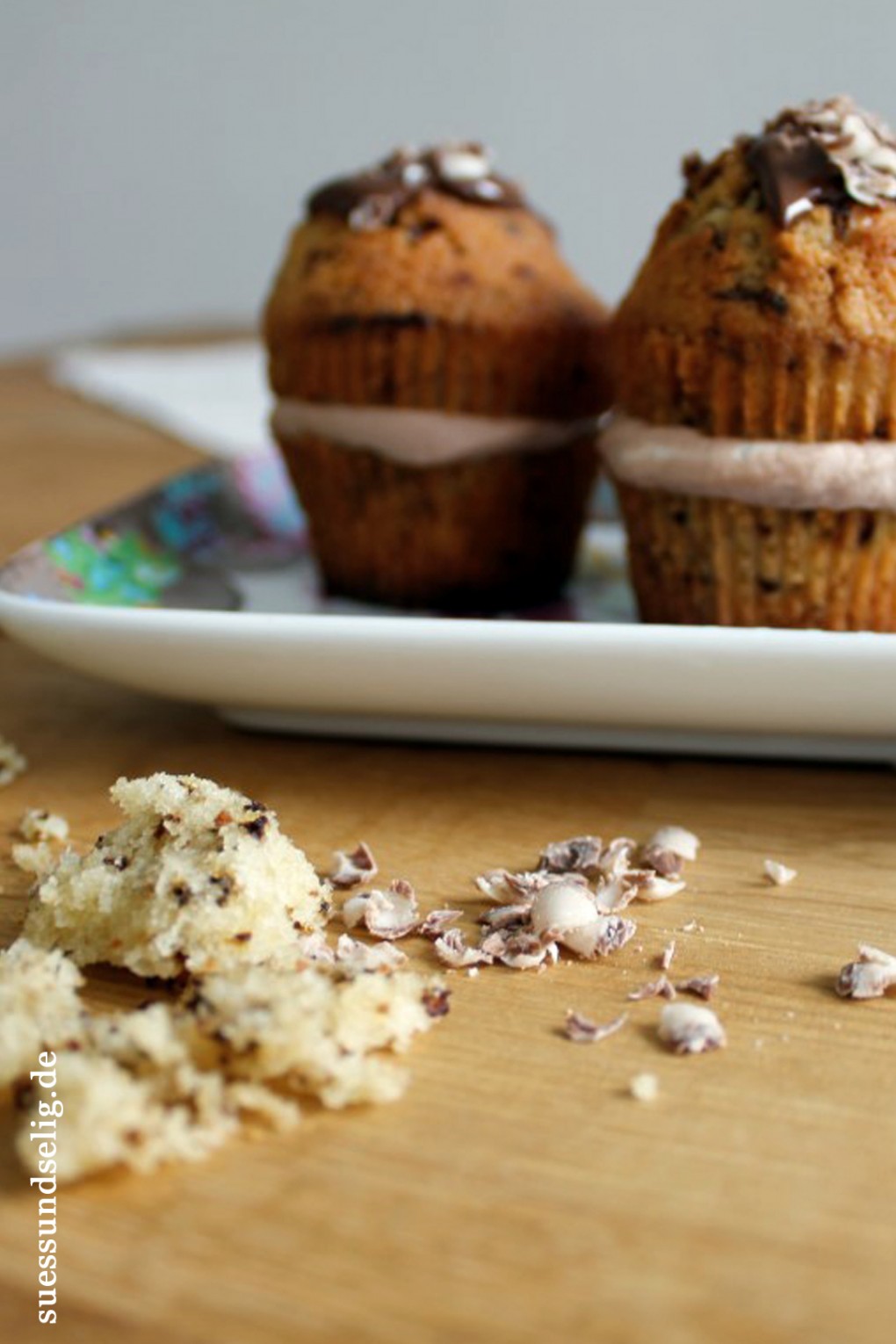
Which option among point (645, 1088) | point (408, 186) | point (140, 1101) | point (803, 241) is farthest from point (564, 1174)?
point (408, 186)

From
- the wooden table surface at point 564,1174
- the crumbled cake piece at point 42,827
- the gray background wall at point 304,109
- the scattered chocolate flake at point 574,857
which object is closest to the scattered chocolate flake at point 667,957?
the wooden table surface at point 564,1174

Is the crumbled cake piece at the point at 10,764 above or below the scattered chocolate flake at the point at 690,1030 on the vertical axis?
below

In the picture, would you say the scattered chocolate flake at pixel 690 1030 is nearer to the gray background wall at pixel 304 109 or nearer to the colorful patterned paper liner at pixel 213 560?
the colorful patterned paper liner at pixel 213 560

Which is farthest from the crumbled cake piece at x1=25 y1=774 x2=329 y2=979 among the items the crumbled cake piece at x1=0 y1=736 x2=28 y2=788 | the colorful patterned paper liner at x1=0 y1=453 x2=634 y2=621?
the colorful patterned paper liner at x1=0 y1=453 x2=634 y2=621

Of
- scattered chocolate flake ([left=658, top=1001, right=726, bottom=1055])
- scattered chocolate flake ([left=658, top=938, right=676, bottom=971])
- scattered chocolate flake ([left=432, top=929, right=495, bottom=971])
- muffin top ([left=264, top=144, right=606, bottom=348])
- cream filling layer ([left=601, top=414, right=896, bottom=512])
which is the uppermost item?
muffin top ([left=264, top=144, right=606, bottom=348])

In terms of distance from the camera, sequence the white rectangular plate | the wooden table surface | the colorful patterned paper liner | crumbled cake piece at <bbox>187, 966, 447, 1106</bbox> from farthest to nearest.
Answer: the colorful patterned paper liner, the white rectangular plate, crumbled cake piece at <bbox>187, 966, 447, 1106</bbox>, the wooden table surface

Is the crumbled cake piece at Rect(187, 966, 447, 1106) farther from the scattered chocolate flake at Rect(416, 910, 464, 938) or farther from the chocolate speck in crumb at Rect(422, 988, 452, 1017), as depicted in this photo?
the scattered chocolate flake at Rect(416, 910, 464, 938)

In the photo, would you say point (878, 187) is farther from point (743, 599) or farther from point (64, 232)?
point (64, 232)
